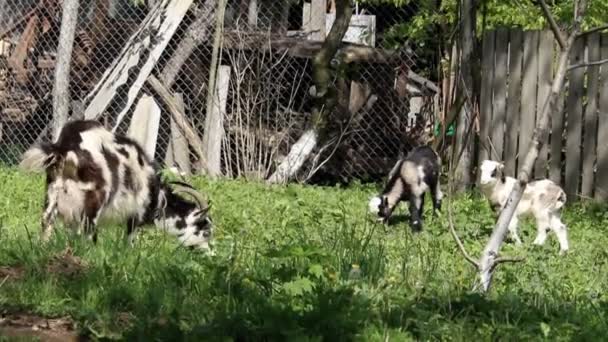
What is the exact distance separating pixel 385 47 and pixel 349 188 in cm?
361

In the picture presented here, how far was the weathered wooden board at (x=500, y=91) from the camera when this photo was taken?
1391cm

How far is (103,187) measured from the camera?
846cm

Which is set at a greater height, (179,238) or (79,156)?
(79,156)

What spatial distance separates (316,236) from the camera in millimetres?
9102

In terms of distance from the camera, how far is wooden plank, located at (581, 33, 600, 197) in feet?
43.0

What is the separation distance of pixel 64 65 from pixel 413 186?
485 centimetres

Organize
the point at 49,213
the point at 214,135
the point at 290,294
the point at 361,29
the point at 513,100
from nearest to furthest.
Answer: the point at 290,294, the point at 49,213, the point at 513,100, the point at 214,135, the point at 361,29

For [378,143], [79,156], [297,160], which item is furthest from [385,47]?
[79,156]

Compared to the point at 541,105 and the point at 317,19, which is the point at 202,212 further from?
the point at 317,19

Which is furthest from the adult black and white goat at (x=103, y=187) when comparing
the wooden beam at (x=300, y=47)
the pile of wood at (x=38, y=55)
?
the pile of wood at (x=38, y=55)

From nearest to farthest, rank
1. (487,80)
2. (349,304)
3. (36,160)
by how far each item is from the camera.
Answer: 1. (349,304)
2. (36,160)
3. (487,80)

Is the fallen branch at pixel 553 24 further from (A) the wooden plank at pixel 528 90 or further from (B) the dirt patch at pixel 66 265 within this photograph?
(A) the wooden plank at pixel 528 90

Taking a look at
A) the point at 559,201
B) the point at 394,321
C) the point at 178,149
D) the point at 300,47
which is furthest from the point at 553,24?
the point at 300,47

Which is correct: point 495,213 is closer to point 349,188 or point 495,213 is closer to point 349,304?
point 349,188
